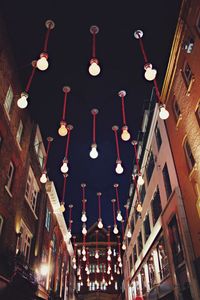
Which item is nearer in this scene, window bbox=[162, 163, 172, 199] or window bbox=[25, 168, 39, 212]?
window bbox=[162, 163, 172, 199]

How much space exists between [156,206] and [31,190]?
10100 mm

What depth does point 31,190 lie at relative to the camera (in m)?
18.4

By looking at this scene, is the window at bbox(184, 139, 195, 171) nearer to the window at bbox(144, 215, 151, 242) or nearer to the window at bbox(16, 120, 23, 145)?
the window at bbox(16, 120, 23, 145)

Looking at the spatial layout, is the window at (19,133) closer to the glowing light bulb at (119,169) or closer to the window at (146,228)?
the glowing light bulb at (119,169)

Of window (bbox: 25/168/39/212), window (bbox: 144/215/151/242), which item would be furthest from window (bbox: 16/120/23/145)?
window (bbox: 144/215/151/242)

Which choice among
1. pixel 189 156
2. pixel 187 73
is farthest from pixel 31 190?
pixel 187 73

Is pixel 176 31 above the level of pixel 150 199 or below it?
above

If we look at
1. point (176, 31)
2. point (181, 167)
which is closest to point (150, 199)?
point (181, 167)

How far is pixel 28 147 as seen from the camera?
1680 centimetres

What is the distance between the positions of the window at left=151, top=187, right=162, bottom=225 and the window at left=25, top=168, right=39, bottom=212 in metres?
9.69

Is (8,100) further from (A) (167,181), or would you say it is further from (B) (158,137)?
(B) (158,137)

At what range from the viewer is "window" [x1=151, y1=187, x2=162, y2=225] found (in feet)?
62.9

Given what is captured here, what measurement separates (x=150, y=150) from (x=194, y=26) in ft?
38.6

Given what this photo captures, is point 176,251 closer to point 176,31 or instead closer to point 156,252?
point 156,252
